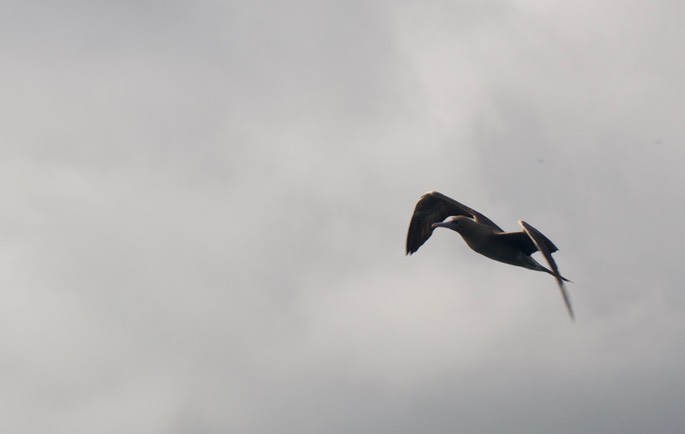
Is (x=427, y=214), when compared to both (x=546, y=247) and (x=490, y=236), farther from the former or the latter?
(x=546, y=247)

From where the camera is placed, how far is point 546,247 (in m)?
24.4

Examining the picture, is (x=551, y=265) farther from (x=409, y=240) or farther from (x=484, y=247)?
(x=409, y=240)

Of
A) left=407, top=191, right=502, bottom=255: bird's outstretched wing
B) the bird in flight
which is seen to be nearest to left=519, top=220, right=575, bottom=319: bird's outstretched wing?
the bird in flight

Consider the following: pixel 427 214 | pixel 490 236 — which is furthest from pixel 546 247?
pixel 427 214

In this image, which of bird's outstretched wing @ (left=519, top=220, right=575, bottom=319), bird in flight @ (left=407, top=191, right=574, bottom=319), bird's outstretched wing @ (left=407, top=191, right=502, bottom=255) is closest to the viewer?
bird's outstretched wing @ (left=519, top=220, right=575, bottom=319)

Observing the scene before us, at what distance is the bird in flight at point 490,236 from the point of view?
24.6m

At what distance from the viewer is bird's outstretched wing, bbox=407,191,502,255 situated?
100ft

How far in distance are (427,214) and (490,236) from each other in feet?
14.3

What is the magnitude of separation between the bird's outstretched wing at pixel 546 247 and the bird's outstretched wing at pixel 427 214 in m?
5.26

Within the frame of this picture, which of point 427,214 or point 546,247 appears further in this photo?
point 427,214

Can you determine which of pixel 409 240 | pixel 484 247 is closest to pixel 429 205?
pixel 409 240

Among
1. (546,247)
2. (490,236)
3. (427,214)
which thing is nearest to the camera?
(546,247)

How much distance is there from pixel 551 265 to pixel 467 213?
22.9 feet

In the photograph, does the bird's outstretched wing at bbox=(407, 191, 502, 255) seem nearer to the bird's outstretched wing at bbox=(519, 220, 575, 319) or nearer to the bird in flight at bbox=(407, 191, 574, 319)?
the bird in flight at bbox=(407, 191, 574, 319)
